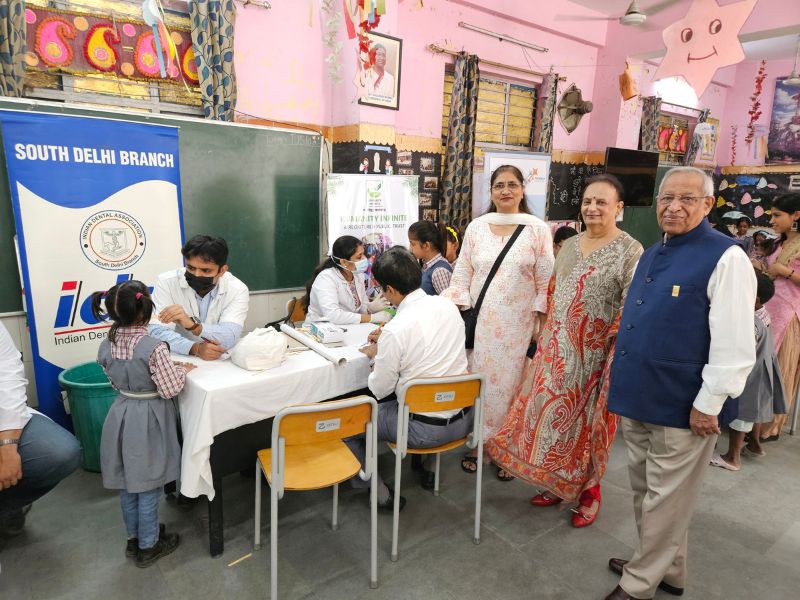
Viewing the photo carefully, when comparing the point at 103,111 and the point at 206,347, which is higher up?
the point at 103,111

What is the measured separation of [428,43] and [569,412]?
374 cm

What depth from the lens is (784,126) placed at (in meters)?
7.50

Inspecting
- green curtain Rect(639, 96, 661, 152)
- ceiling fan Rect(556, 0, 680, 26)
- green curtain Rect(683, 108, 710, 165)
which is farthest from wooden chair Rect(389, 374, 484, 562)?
green curtain Rect(683, 108, 710, 165)

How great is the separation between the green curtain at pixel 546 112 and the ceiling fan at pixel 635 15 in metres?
0.70

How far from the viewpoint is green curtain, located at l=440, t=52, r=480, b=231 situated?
4758 millimetres

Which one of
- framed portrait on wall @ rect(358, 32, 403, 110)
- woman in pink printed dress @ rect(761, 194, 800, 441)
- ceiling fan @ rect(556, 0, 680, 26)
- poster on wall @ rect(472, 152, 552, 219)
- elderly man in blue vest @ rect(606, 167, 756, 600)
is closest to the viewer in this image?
elderly man in blue vest @ rect(606, 167, 756, 600)

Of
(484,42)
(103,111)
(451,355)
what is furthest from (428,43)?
(451,355)

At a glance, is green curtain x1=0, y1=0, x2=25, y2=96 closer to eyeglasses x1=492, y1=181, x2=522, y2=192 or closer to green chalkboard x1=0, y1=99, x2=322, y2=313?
green chalkboard x1=0, y1=99, x2=322, y2=313

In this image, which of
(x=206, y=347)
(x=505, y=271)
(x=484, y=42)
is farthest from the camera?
(x=484, y=42)

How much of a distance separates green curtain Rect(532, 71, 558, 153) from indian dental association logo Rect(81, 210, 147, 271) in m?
4.40

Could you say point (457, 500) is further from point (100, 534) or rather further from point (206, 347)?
point (100, 534)

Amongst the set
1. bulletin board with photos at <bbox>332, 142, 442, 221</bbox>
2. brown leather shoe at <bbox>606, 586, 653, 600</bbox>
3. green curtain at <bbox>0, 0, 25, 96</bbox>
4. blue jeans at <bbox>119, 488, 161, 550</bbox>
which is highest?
green curtain at <bbox>0, 0, 25, 96</bbox>

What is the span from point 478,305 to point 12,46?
9.84ft

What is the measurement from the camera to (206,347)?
215cm
